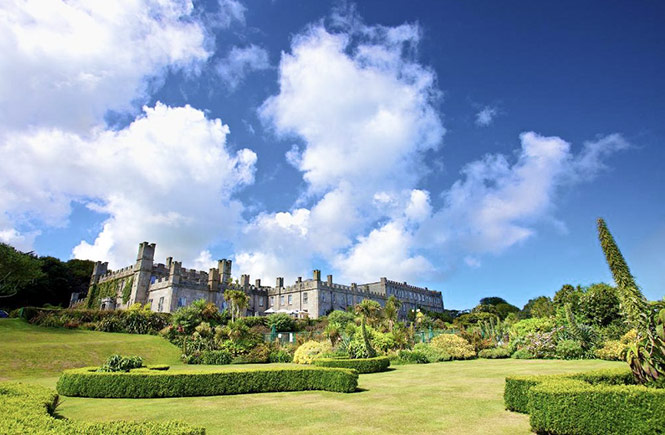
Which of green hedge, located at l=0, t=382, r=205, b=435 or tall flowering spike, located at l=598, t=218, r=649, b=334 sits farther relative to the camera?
tall flowering spike, located at l=598, t=218, r=649, b=334

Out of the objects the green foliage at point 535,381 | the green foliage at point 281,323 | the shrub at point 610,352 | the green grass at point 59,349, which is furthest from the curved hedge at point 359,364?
the green foliage at point 281,323

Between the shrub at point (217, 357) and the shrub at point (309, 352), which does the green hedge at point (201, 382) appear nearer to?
the shrub at point (309, 352)

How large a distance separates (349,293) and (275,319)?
73.0 feet

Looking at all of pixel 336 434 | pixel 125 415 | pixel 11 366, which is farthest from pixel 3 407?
pixel 11 366

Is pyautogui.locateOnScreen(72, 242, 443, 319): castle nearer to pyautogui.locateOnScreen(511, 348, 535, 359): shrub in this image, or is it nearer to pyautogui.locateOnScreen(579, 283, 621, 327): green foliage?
pyautogui.locateOnScreen(511, 348, 535, 359): shrub

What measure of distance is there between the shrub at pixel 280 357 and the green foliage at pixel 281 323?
52.7 ft

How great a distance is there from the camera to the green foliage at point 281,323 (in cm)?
4197

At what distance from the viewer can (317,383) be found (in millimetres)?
12281

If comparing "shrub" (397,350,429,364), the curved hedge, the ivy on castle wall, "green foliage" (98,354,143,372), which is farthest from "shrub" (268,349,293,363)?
the ivy on castle wall

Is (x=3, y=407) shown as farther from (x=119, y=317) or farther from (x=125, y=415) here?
(x=119, y=317)

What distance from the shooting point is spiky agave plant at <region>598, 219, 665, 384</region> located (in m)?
7.54

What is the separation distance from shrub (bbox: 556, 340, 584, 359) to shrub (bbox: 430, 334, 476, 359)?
5.09 metres

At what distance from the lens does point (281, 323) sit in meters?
42.2

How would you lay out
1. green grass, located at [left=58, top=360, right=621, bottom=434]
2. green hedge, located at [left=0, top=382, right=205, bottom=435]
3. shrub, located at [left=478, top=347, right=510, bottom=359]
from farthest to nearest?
shrub, located at [left=478, top=347, right=510, bottom=359], green grass, located at [left=58, top=360, right=621, bottom=434], green hedge, located at [left=0, top=382, right=205, bottom=435]
